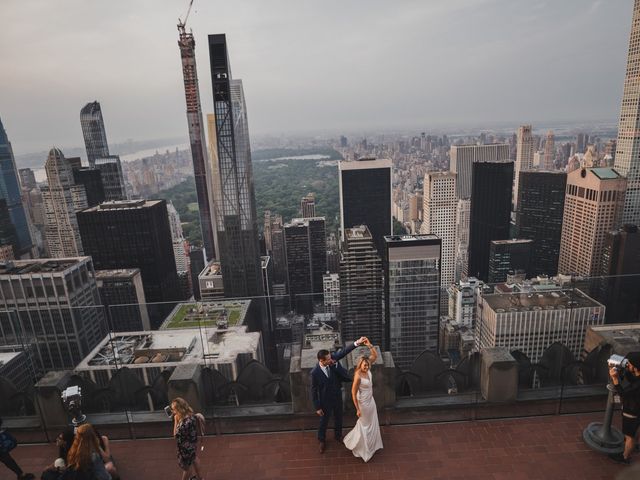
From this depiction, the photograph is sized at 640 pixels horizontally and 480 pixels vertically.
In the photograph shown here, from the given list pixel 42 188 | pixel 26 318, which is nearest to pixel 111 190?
pixel 42 188

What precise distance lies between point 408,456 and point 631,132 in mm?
72377

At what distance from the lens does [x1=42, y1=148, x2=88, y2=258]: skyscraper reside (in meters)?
64.6

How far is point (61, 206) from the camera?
6550 cm

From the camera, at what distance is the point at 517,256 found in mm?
61156

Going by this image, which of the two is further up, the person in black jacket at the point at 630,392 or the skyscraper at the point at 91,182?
the person in black jacket at the point at 630,392

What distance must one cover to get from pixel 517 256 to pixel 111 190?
231 feet

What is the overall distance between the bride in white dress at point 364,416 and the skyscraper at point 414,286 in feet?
81.8

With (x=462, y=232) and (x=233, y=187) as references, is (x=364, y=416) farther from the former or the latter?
(x=462, y=232)

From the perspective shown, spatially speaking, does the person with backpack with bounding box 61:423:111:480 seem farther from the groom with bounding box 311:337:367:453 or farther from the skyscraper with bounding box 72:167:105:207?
the skyscraper with bounding box 72:167:105:207

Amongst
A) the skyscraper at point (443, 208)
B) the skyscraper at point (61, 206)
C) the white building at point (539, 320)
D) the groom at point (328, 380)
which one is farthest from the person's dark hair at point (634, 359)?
the skyscraper at point (443, 208)

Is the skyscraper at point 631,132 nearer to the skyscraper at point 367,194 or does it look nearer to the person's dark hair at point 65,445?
the skyscraper at point 367,194

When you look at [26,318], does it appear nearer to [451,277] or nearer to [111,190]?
[451,277]

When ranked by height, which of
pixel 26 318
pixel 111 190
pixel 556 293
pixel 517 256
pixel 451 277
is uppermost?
pixel 26 318

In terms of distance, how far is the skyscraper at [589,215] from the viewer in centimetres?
5606
